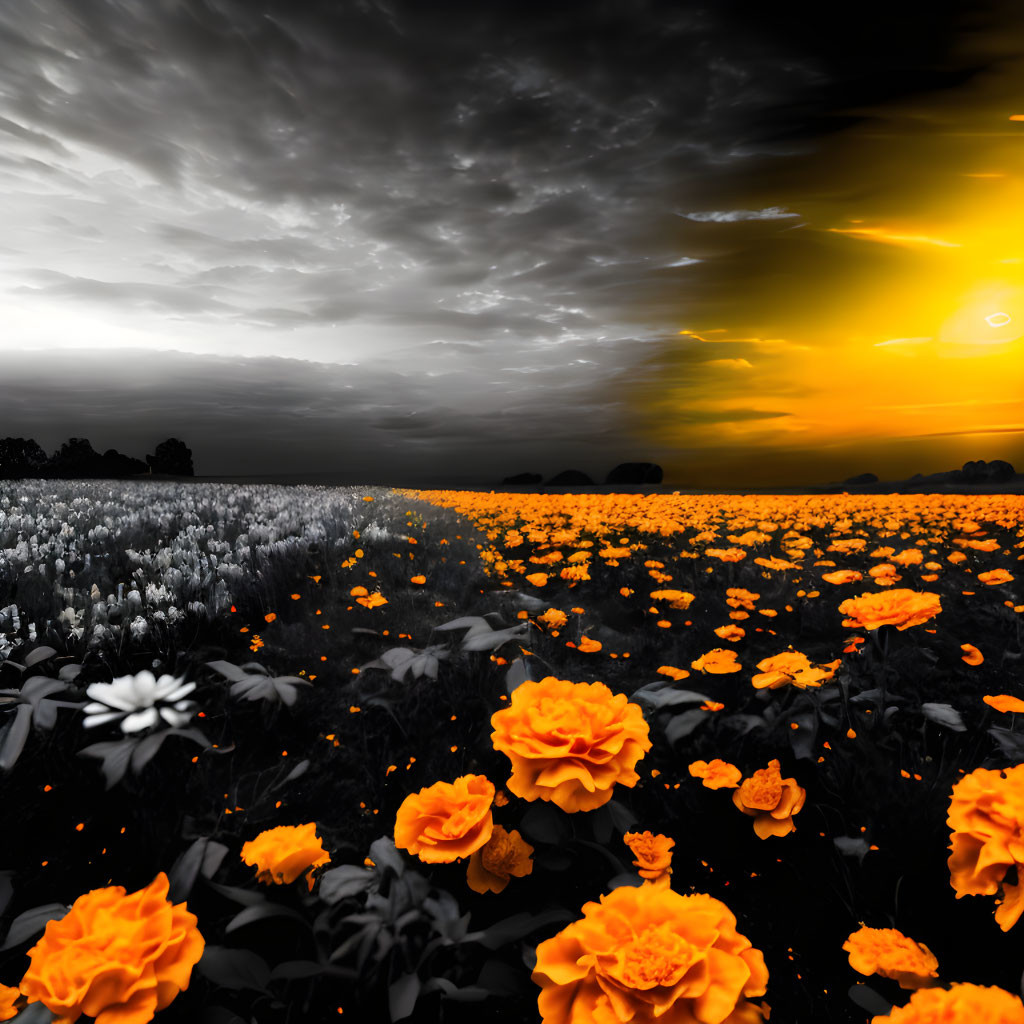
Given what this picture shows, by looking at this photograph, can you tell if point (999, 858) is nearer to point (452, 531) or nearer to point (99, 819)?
point (99, 819)

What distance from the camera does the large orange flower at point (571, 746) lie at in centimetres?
122

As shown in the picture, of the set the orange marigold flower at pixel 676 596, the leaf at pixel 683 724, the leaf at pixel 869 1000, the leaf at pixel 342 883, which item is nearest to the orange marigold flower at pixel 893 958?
the leaf at pixel 869 1000

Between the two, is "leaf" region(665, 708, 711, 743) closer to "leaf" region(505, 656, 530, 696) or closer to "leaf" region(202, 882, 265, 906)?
"leaf" region(505, 656, 530, 696)

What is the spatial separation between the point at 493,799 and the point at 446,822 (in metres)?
0.22

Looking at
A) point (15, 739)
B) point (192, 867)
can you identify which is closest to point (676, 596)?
point (192, 867)

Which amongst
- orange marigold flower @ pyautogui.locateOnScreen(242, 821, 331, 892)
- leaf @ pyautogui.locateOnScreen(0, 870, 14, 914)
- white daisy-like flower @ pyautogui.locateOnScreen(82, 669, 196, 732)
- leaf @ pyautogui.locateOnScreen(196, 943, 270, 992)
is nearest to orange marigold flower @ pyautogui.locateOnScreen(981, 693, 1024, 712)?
orange marigold flower @ pyautogui.locateOnScreen(242, 821, 331, 892)

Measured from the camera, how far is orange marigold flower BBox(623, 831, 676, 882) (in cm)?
173

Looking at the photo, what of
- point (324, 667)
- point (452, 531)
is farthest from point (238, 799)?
point (452, 531)

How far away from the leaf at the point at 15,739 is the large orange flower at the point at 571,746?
1.52m

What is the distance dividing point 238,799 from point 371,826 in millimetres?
612

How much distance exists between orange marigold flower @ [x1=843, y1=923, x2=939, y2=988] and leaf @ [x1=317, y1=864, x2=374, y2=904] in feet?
4.13

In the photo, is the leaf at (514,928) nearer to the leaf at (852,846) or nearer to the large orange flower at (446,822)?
the large orange flower at (446,822)

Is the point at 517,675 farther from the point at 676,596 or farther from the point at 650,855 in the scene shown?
the point at 676,596

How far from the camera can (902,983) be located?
4.86 ft
